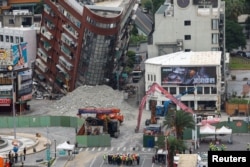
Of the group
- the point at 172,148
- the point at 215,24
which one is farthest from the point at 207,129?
the point at 215,24

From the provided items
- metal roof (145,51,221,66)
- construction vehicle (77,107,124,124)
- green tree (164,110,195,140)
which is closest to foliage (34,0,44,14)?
metal roof (145,51,221,66)

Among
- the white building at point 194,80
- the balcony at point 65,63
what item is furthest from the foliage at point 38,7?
the white building at point 194,80

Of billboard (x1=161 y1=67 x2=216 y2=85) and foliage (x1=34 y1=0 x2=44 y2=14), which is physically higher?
billboard (x1=161 y1=67 x2=216 y2=85)

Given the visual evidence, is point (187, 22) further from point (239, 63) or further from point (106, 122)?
point (106, 122)

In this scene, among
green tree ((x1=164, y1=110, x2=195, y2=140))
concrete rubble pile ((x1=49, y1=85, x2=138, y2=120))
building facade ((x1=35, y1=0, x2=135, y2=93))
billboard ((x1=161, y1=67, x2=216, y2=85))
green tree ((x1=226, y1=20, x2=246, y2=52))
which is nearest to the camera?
green tree ((x1=164, y1=110, x2=195, y2=140))

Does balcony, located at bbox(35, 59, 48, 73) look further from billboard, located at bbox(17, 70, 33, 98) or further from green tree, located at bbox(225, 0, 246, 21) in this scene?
green tree, located at bbox(225, 0, 246, 21)

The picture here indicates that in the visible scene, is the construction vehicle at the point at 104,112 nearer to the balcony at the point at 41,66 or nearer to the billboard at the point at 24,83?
the billboard at the point at 24,83
